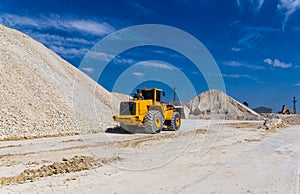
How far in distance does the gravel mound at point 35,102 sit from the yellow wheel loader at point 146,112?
2756 mm

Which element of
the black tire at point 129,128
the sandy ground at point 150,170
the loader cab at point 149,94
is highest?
the loader cab at point 149,94

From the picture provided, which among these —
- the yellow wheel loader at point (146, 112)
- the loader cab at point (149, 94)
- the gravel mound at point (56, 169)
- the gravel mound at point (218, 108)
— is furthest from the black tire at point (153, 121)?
the gravel mound at point (218, 108)

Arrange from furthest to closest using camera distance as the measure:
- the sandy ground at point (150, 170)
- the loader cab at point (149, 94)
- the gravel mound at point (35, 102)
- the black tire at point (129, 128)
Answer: the black tire at point (129, 128) < the loader cab at point (149, 94) < the gravel mound at point (35, 102) < the sandy ground at point (150, 170)

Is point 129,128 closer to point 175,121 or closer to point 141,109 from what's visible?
point 141,109

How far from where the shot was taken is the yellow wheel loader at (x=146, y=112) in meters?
12.4

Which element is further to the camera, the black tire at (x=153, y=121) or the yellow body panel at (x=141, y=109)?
the black tire at (x=153, y=121)

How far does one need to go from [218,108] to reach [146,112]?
31.6 metres

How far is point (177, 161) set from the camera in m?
6.76

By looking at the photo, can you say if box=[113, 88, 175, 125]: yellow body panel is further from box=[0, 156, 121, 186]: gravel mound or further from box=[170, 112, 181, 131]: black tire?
box=[0, 156, 121, 186]: gravel mound

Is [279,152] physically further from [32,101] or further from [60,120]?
[32,101]

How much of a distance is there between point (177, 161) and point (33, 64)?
16.2m

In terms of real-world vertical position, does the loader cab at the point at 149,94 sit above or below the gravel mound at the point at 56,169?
above

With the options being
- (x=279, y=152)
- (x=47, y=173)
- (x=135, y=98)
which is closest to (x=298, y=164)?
(x=279, y=152)

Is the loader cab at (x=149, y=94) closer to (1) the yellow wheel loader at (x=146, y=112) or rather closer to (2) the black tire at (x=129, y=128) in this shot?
(1) the yellow wheel loader at (x=146, y=112)
